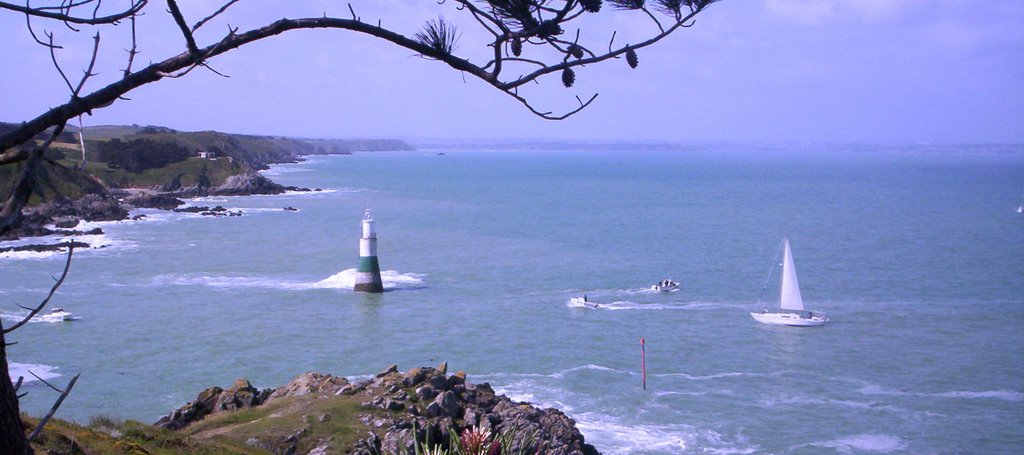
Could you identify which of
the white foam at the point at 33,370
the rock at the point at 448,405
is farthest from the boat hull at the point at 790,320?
the white foam at the point at 33,370

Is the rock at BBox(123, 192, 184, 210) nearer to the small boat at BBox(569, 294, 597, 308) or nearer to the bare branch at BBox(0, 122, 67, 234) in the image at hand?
the small boat at BBox(569, 294, 597, 308)

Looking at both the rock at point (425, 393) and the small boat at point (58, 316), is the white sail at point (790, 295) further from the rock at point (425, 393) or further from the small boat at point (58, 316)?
the small boat at point (58, 316)

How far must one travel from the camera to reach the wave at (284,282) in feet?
111

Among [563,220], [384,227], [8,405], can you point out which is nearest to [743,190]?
[563,220]

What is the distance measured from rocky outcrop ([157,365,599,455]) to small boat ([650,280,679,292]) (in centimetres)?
1867

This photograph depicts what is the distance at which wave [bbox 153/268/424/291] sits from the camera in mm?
33906

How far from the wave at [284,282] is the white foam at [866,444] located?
18.0 m

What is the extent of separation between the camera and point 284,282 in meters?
34.9

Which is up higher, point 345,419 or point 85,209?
point 85,209

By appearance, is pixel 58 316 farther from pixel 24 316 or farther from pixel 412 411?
pixel 412 411

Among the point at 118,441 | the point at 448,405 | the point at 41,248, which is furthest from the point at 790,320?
the point at 41,248

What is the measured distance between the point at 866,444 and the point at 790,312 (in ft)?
41.6

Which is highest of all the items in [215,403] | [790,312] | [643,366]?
[215,403]

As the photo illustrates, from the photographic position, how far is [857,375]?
23.1 metres
